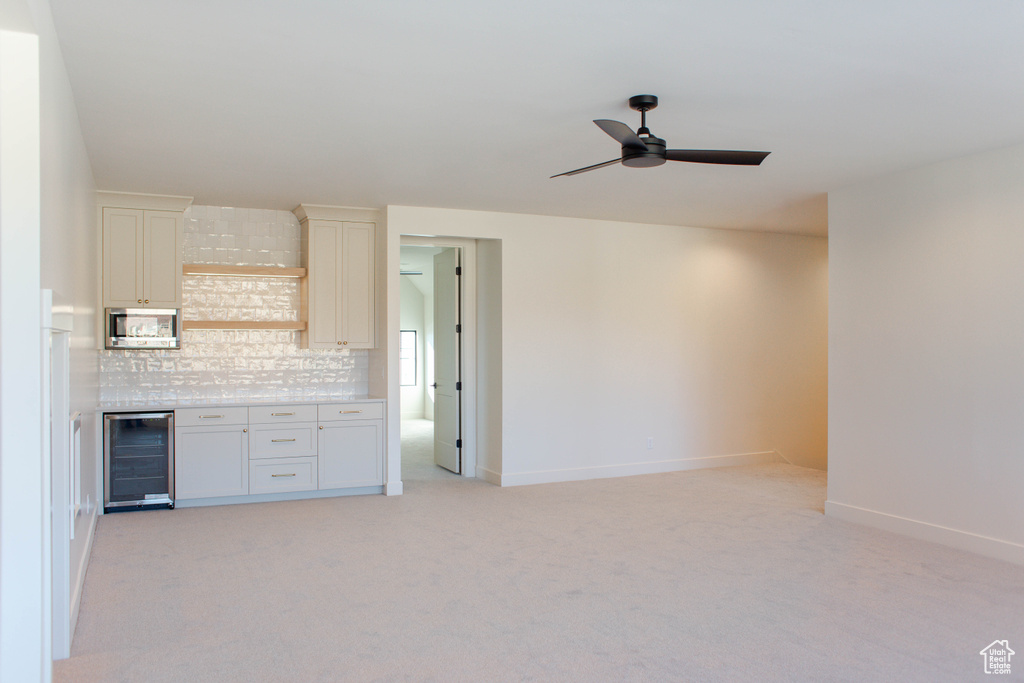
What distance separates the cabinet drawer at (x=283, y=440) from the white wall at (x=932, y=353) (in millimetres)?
4259

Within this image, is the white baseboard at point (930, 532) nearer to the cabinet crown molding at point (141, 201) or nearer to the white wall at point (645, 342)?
the white wall at point (645, 342)

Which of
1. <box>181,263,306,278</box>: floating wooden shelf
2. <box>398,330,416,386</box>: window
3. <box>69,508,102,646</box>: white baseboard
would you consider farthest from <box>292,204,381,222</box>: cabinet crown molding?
<box>398,330,416,386</box>: window

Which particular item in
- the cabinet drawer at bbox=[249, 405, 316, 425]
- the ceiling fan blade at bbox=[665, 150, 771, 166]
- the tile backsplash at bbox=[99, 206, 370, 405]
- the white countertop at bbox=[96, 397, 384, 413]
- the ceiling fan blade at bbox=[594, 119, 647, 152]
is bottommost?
the cabinet drawer at bbox=[249, 405, 316, 425]

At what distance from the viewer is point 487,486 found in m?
6.78

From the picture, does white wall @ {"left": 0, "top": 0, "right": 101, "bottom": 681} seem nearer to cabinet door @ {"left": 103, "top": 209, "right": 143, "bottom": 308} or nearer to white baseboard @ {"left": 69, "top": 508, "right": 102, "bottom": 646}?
white baseboard @ {"left": 69, "top": 508, "right": 102, "bottom": 646}

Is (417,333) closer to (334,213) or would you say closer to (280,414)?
(334,213)

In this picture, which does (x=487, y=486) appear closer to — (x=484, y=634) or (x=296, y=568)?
(x=296, y=568)

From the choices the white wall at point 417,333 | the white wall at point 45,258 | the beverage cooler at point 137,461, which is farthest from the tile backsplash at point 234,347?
the white wall at point 417,333

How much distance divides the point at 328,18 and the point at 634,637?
290cm

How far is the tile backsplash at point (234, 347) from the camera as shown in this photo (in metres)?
6.30

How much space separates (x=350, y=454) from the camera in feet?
21.1

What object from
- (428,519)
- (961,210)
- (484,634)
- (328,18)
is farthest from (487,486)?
(328,18)

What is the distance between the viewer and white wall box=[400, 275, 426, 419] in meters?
13.2

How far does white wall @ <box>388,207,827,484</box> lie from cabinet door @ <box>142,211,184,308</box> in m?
1.79
